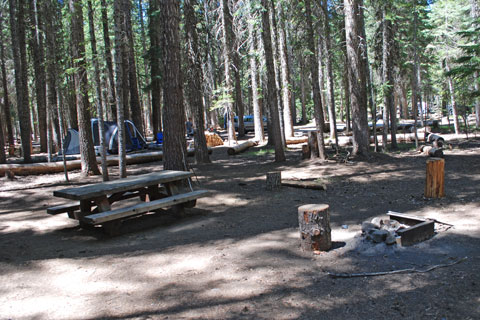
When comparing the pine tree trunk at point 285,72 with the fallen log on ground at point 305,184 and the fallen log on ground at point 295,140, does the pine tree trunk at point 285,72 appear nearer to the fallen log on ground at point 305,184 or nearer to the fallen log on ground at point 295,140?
the fallen log on ground at point 295,140

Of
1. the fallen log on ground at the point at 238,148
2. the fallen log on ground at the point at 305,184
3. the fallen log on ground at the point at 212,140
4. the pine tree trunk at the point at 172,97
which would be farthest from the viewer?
the fallen log on ground at the point at 212,140

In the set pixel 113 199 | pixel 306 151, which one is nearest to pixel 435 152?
pixel 306 151

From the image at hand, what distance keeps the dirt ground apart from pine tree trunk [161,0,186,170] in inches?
55.8

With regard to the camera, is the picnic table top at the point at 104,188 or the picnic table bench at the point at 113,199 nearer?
the picnic table top at the point at 104,188

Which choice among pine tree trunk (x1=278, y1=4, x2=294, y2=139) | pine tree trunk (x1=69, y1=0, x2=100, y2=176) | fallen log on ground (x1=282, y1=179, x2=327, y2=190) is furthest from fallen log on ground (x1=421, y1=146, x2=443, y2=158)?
pine tree trunk (x1=69, y1=0, x2=100, y2=176)

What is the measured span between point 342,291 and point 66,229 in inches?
213

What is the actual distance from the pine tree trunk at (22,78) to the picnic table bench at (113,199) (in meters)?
9.35

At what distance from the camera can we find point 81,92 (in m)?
11.5

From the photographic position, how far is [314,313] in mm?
3586

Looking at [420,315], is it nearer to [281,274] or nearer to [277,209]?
[281,274]

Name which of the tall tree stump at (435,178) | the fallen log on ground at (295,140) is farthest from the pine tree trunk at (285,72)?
the tall tree stump at (435,178)

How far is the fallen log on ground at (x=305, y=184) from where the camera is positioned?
9.58 m

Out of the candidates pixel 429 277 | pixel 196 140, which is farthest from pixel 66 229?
pixel 196 140

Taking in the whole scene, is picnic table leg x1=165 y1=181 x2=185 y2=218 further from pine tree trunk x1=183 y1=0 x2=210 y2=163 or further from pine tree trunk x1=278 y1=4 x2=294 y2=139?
pine tree trunk x1=278 y1=4 x2=294 y2=139
